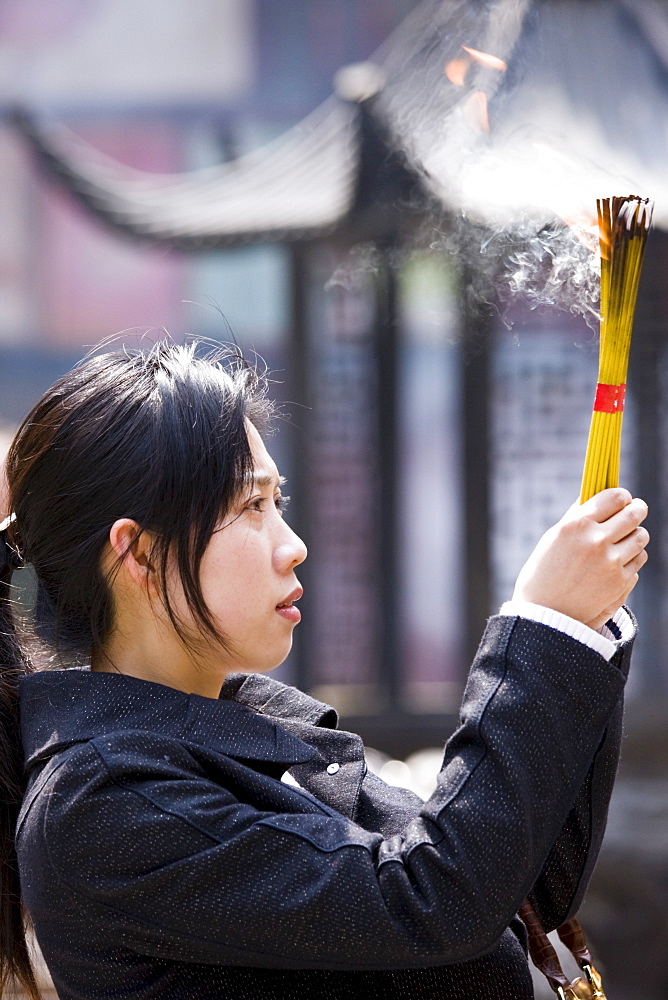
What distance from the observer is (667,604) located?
14.9 feet

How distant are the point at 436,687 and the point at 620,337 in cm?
377

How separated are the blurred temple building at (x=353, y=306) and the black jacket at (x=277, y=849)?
180 cm

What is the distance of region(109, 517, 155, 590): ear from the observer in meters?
1.09

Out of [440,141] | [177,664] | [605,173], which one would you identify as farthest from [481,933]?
[440,141]

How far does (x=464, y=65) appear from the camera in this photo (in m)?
1.57

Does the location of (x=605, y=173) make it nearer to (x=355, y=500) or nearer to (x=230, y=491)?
(x=230, y=491)

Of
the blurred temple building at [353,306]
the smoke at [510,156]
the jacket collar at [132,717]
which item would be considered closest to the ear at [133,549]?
the jacket collar at [132,717]

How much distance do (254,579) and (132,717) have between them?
184mm

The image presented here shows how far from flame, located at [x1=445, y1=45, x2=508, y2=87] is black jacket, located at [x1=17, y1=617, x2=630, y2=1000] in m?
0.88

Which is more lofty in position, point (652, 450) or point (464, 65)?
point (464, 65)

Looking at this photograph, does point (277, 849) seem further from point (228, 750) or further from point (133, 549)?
point (133, 549)

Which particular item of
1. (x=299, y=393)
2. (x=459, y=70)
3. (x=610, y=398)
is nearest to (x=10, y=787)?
(x=610, y=398)

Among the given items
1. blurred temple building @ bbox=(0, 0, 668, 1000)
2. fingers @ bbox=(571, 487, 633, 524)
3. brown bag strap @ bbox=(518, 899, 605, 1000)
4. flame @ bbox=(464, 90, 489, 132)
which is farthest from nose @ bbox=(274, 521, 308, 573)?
blurred temple building @ bbox=(0, 0, 668, 1000)

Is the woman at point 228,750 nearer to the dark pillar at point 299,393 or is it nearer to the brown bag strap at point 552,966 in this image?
the brown bag strap at point 552,966
